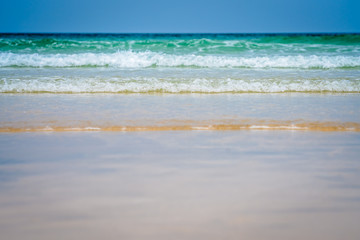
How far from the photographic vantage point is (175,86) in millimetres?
7512

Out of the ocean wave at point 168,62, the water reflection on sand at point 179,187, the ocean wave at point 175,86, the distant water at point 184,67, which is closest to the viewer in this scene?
the water reflection on sand at point 179,187

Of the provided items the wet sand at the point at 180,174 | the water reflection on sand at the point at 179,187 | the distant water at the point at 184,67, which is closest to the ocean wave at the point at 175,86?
the distant water at the point at 184,67

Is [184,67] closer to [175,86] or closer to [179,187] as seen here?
[175,86]

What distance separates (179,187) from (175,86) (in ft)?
16.9

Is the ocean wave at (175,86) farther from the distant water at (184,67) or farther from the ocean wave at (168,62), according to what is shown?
the ocean wave at (168,62)

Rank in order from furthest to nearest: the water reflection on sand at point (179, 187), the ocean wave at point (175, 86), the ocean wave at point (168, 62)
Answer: the ocean wave at point (168, 62)
the ocean wave at point (175, 86)
the water reflection on sand at point (179, 187)

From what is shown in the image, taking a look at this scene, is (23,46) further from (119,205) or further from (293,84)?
(119,205)

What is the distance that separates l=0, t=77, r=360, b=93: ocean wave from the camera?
7.30 m

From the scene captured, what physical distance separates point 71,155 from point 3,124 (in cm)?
165

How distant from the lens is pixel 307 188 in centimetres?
250

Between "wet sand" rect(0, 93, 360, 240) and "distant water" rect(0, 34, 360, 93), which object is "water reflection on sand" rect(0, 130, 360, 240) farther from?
"distant water" rect(0, 34, 360, 93)

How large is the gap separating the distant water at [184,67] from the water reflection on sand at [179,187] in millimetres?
3791

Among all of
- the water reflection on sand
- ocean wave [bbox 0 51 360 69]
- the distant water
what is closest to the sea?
the water reflection on sand

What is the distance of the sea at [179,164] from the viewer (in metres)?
2.01
